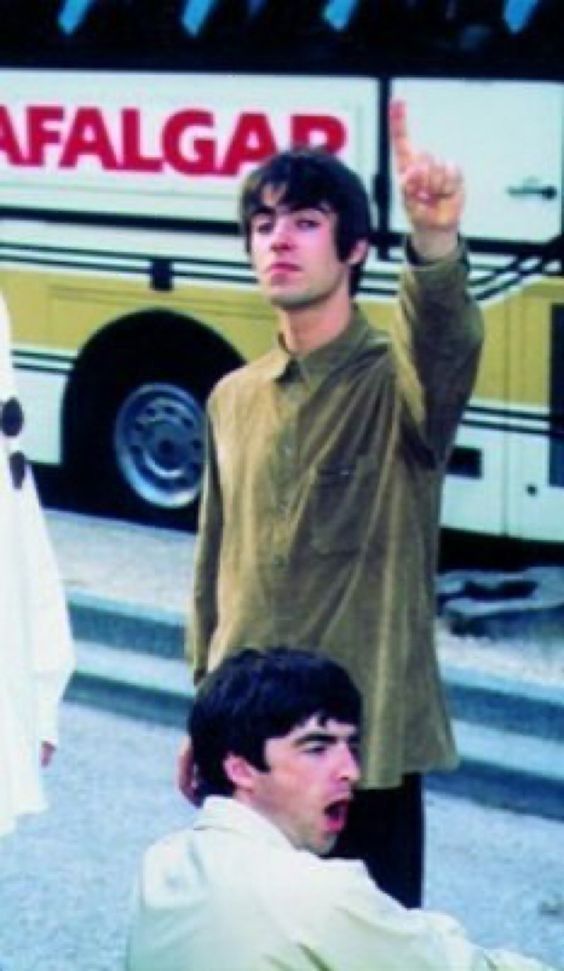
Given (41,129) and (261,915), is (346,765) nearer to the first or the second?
(261,915)

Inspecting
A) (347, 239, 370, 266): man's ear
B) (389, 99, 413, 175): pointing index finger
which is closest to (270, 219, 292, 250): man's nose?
(347, 239, 370, 266): man's ear

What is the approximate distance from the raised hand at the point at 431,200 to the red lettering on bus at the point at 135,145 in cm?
556

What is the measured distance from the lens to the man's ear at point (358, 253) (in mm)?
3971

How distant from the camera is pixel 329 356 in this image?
3.98m

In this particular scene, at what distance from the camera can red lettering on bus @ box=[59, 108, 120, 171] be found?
937cm

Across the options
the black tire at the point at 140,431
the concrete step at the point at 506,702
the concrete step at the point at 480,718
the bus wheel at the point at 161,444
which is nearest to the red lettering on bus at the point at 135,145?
the black tire at the point at 140,431

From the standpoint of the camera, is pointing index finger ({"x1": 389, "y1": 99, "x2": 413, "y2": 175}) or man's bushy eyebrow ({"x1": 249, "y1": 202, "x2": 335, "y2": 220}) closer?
pointing index finger ({"x1": 389, "y1": 99, "x2": 413, "y2": 175})

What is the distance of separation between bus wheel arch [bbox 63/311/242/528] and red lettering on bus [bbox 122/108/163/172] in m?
0.54

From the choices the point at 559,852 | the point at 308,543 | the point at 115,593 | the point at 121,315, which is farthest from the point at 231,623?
the point at 121,315

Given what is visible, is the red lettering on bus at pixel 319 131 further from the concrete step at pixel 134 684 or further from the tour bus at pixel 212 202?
the concrete step at pixel 134 684

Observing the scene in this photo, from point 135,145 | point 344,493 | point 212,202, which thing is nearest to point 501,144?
point 212,202

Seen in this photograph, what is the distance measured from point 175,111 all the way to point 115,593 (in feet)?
6.32

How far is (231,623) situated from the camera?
4.06 metres

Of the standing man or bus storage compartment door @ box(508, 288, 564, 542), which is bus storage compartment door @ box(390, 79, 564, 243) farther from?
the standing man
